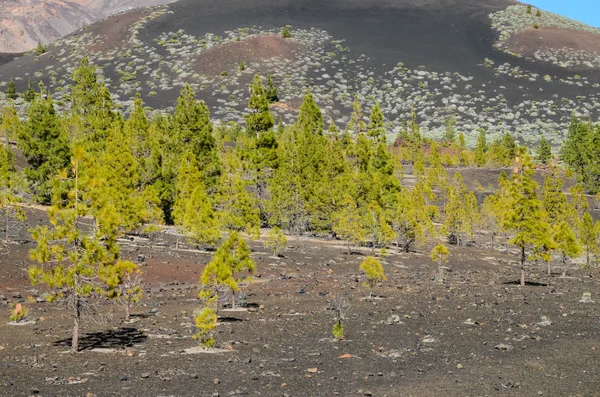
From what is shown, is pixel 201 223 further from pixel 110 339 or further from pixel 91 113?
pixel 91 113

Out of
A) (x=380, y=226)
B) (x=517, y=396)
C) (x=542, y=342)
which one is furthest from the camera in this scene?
(x=380, y=226)

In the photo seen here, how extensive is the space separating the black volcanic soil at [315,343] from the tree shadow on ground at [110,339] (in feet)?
0.21

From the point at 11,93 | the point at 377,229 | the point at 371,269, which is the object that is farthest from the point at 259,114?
the point at 11,93

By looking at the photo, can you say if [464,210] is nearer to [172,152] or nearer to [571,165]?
[172,152]

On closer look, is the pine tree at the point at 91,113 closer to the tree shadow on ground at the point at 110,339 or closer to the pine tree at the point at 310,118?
the pine tree at the point at 310,118

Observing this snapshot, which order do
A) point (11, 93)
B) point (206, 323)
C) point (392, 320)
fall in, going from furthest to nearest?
point (11, 93) → point (392, 320) → point (206, 323)

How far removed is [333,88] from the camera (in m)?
157

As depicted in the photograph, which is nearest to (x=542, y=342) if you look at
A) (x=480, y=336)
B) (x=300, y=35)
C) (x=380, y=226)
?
(x=480, y=336)

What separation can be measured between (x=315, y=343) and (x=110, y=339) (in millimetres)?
6677

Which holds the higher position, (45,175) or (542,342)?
(45,175)

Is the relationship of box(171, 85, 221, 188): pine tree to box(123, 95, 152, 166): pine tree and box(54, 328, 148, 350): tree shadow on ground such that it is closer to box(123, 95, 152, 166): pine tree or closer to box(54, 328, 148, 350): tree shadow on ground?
box(123, 95, 152, 166): pine tree

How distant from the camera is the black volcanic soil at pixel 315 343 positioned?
15328 mm

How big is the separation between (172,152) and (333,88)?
100904mm

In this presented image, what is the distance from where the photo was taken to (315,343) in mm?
20578
